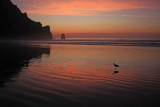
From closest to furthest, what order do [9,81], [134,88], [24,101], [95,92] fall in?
[24,101] → [95,92] → [134,88] → [9,81]

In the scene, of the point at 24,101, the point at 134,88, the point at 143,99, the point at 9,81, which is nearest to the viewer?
the point at 24,101

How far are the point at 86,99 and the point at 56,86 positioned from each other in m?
2.16

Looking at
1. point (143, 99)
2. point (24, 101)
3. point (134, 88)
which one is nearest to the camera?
point (24, 101)

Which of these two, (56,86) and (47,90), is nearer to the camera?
(47,90)

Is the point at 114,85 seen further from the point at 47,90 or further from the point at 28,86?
Result: the point at 28,86

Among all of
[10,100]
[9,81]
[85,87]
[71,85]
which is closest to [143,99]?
[85,87]

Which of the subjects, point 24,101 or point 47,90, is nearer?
point 24,101

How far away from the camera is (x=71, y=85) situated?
8.30m

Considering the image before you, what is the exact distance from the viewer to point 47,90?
741 cm

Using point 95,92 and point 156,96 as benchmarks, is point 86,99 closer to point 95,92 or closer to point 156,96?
point 95,92

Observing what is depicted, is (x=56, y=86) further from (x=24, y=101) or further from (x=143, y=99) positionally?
(x=143, y=99)

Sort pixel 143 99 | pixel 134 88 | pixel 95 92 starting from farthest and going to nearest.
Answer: pixel 134 88, pixel 95 92, pixel 143 99

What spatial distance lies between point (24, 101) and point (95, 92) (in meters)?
2.96

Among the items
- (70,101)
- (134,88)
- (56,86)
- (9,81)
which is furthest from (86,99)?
(9,81)
